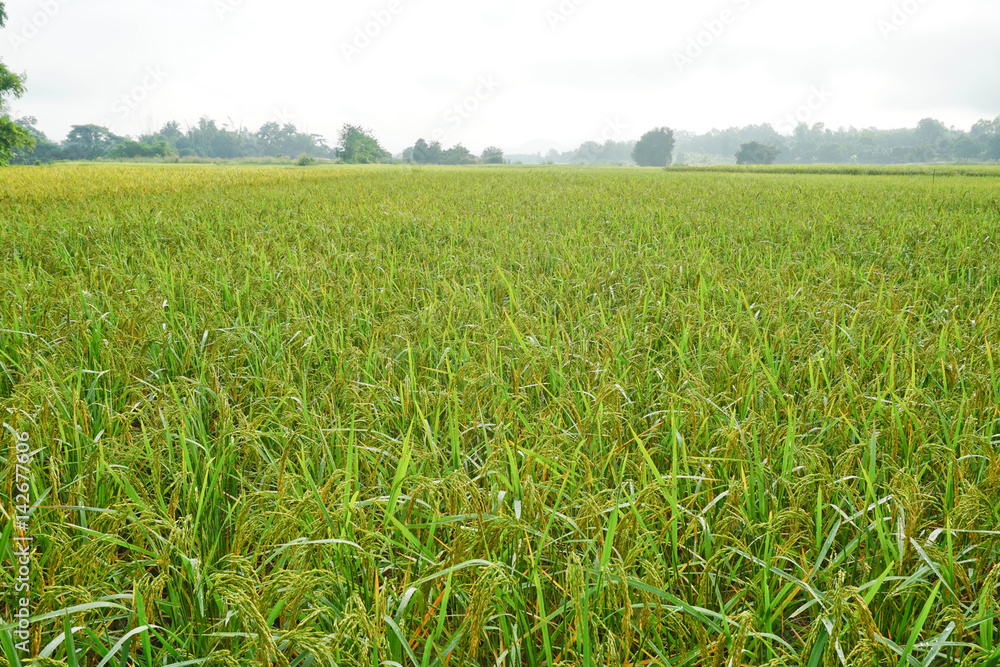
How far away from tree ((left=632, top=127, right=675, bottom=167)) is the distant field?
301 feet

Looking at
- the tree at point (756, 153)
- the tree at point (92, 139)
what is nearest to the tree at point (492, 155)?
the tree at point (756, 153)

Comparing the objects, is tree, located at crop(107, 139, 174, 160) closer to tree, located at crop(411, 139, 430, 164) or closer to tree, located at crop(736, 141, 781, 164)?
tree, located at crop(411, 139, 430, 164)

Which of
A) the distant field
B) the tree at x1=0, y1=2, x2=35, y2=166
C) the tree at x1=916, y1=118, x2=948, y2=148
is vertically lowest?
the distant field

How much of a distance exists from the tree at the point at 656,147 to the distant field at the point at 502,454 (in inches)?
3616

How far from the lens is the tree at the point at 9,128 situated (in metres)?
27.0

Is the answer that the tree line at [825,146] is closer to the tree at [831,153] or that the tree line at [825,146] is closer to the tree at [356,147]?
the tree at [831,153]

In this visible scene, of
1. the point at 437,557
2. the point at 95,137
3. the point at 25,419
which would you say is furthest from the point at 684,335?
the point at 95,137

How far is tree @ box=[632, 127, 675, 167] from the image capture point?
8831cm

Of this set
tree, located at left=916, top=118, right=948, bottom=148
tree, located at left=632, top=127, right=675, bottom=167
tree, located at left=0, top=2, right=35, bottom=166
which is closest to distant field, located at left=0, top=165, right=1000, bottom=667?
tree, located at left=0, top=2, right=35, bottom=166

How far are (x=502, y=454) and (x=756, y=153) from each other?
3229 inches

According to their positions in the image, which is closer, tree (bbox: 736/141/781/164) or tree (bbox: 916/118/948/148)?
tree (bbox: 736/141/781/164)

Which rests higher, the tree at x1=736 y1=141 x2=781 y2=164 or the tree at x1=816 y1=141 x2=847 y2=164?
the tree at x1=816 y1=141 x2=847 y2=164

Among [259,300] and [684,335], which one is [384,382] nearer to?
[684,335]

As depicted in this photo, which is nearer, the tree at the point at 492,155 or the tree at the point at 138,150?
the tree at the point at 138,150
